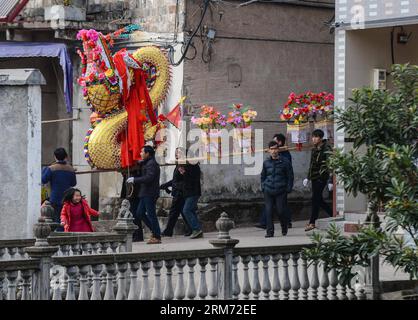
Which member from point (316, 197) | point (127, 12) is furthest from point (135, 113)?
point (316, 197)

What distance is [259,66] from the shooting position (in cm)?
2538

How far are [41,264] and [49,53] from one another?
13403 mm

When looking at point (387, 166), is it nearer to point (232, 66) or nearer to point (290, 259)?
point (290, 259)

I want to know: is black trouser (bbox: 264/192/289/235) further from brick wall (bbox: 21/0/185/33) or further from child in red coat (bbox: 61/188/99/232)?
child in red coat (bbox: 61/188/99/232)

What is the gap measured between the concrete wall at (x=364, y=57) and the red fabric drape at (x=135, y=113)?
3819 mm

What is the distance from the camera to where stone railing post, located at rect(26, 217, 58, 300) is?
12609 millimetres

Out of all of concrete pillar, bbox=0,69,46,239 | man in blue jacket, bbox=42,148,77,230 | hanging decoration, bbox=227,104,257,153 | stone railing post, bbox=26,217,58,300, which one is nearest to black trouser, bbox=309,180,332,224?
hanging decoration, bbox=227,104,257,153

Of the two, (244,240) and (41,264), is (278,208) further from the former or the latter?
(41,264)

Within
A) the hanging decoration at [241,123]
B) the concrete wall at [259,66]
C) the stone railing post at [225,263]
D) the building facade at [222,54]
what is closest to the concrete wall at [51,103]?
the building facade at [222,54]

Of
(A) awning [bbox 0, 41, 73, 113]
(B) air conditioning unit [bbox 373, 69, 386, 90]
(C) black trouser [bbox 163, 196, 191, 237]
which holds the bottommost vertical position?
(C) black trouser [bbox 163, 196, 191, 237]

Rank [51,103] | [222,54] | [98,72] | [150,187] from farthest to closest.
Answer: [51,103] → [222,54] → [98,72] → [150,187]

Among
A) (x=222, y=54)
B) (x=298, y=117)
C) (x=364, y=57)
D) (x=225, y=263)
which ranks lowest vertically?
(x=225, y=263)

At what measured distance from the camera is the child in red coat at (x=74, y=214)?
55.6 ft

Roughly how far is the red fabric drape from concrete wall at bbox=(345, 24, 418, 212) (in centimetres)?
382
